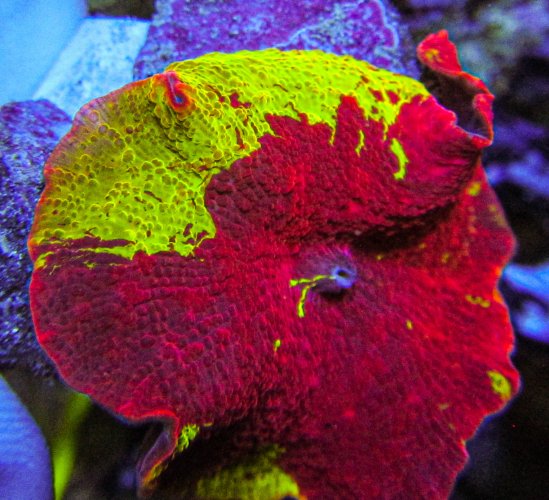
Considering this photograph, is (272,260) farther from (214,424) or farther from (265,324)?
(214,424)

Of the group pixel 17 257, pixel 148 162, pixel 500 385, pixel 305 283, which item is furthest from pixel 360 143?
pixel 17 257

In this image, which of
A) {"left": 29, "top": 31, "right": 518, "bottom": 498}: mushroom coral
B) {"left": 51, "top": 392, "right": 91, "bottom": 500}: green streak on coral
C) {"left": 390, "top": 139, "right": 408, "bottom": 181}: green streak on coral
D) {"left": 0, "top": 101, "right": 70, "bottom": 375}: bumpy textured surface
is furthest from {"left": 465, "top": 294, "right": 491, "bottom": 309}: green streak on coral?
{"left": 0, "top": 101, "right": 70, "bottom": 375}: bumpy textured surface

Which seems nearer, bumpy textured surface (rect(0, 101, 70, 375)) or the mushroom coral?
the mushroom coral

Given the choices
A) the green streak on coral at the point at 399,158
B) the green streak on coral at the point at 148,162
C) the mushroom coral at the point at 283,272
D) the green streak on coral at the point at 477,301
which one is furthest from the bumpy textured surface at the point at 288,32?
the green streak on coral at the point at 477,301

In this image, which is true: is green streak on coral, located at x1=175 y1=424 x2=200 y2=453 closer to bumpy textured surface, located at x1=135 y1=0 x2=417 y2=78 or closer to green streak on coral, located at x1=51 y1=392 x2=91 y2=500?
green streak on coral, located at x1=51 y1=392 x2=91 y2=500

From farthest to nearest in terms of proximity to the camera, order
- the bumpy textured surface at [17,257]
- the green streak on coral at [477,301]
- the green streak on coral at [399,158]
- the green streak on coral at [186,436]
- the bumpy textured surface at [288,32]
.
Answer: the bumpy textured surface at [288,32] < the green streak on coral at [477,301] < the green streak on coral at [399,158] < the bumpy textured surface at [17,257] < the green streak on coral at [186,436]

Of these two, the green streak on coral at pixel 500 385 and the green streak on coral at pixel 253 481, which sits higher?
the green streak on coral at pixel 253 481

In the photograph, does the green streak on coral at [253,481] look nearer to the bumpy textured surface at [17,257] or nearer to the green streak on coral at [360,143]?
the bumpy textured surface at [17,257]
